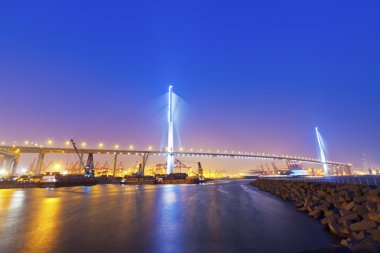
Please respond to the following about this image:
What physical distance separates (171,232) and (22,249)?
500cm

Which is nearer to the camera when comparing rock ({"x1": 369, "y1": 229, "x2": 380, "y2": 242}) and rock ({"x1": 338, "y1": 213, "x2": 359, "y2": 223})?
rock ({"x1": 369, "y1": 229, "x2": 380, "y2": 242})

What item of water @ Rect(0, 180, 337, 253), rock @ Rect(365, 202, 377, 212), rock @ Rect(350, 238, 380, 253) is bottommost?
water @ Rect(0, 180, 337, 253)

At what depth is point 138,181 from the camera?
85.5 metres

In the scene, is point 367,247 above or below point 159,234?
above

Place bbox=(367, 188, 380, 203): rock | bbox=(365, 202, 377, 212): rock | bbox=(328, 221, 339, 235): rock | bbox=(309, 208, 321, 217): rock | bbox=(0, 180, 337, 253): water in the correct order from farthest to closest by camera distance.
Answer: bbox=(309, 208, 321, 217): rock < bbox=(367, 188, 380, 203): rock < bbox=(328, 221, 339, 235): rock < bbox=(365, 202, 377, 212): rock < bbox=(0, 180, 337, 253): water

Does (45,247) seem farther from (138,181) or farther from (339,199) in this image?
(138,181)

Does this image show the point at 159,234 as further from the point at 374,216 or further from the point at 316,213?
the point at 316,213

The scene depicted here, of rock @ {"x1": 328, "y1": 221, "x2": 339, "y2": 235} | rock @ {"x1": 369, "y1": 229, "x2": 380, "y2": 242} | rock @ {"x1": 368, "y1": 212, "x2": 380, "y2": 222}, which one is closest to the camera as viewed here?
rock @ {"x1": 369, "y1": 229, "x2": 380, "y2": 242}

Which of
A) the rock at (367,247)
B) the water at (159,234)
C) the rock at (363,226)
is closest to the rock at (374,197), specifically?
the water at (159,234)

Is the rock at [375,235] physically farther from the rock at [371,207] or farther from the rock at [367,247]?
the rock at [367,247]

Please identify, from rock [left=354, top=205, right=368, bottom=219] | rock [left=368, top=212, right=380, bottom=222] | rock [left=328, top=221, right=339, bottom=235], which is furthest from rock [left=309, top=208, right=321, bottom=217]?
rock [left=368, top=212, right=380, bottom=222]

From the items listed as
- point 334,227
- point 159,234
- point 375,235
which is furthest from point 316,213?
point 159,234

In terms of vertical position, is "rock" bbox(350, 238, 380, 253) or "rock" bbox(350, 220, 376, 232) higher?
"rock" bbox(350, 238, 380, 253)

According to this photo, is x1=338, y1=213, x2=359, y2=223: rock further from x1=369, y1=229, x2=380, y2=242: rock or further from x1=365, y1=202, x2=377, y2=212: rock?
x1=369, y1=229, x2=380, y2=242: rock
